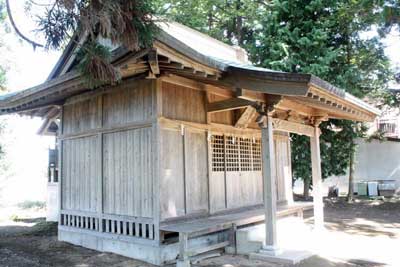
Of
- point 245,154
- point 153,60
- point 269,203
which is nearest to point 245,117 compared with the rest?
point 245,154

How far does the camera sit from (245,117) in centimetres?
796

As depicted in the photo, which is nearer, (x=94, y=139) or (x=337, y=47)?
(x=94, y=139)

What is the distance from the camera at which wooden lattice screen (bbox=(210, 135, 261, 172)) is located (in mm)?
7496

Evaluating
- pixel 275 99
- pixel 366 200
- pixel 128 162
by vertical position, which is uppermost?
pixel 275 99

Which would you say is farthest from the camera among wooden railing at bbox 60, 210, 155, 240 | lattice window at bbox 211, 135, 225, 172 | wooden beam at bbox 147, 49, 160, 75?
lattice window at bbox 211, 135, 225, 172

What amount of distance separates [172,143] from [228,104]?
4.47ft

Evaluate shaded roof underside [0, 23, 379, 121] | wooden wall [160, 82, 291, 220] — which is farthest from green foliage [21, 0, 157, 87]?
wooden wall [160, 82, 291, 220]

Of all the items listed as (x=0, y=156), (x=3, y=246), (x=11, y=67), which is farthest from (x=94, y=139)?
(x=0, y=156)

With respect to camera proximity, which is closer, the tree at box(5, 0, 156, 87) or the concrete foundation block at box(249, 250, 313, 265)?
the tree at box(5, 0, 156, 87)

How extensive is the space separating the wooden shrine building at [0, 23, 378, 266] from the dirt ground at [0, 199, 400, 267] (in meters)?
0.37

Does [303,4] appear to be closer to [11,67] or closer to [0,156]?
[11,67]

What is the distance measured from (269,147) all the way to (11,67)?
13.8 metres

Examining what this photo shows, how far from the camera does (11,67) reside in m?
15.6

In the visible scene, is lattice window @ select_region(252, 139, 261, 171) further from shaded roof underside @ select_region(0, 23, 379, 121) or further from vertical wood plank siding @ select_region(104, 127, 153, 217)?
vertical wood plank siding @ select_region(104, 127, 153, 217)
